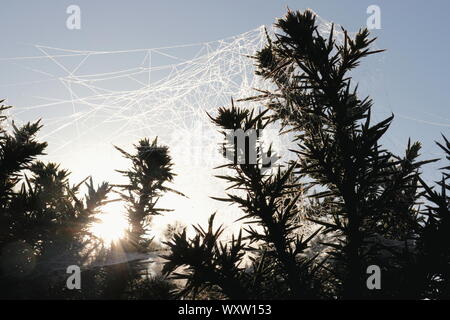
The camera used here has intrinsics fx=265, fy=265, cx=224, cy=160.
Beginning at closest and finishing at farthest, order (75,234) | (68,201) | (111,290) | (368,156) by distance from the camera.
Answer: (368,156) < (111,290) < (75,234) < (68,201)

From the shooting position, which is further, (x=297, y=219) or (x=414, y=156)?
(x=414, y=156)

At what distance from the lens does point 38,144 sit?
102 inches

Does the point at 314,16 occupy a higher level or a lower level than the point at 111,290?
higher

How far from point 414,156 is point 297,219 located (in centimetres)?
234

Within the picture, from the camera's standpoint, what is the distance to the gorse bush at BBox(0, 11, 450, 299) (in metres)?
1.90

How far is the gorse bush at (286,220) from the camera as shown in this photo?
190 cm

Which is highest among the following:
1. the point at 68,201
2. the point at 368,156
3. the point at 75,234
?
the point at 368,156

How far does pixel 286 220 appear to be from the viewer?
2127 millimetres
